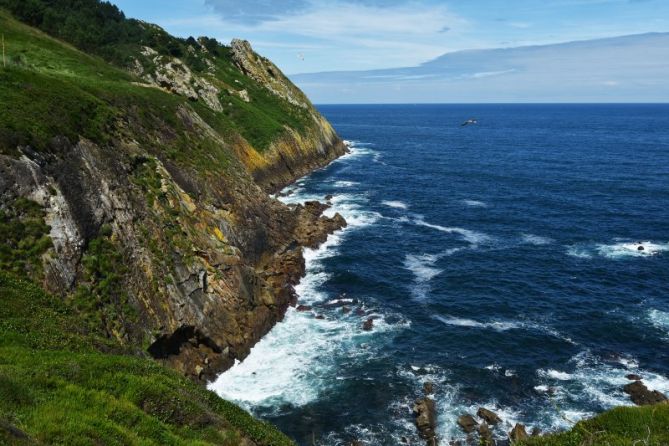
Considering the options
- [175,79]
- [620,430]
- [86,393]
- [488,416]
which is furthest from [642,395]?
[175,79]

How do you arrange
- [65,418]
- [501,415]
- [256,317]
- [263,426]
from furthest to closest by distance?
1. [256,317]
2. [501,415]
3. [263,426]
4. [65,418]

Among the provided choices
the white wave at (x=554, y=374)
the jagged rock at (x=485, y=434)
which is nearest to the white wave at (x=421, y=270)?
the white wave at (x=554, y=374)

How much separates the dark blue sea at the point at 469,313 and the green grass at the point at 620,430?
3632 mm

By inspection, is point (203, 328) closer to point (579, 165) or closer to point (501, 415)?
point (501, 415)

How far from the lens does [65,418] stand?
594 inches

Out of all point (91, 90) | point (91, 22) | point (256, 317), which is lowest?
point (256, 317)

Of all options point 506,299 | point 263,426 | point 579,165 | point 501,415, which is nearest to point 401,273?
point 506,299

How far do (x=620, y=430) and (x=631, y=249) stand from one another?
5189cm

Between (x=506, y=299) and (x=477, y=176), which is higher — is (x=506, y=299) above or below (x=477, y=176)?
below

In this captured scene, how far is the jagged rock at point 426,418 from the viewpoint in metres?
31.3

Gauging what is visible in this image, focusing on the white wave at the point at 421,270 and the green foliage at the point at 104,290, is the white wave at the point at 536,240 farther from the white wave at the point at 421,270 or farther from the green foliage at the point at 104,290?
the green foliage at the point at 104,290

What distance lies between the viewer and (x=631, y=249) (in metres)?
63.4

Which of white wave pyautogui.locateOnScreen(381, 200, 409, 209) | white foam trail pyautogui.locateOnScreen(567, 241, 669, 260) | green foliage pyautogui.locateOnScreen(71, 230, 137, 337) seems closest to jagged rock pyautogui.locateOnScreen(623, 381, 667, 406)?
white foam trail pyautogui.locateOnScreen(567, 241, 669, 260)

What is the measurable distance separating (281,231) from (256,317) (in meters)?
21.5
